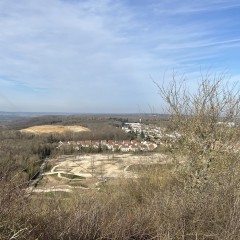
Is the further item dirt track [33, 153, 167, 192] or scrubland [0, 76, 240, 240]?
dirt track [33, 153, 167, 192]

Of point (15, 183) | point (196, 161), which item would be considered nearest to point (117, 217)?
point (15, 183)

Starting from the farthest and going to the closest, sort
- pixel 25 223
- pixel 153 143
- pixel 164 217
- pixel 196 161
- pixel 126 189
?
pixel 153 143
pixel 126 189
pixel 196 161
pixel 164 217
pixel 25 223

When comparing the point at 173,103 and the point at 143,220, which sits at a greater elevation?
the point at 173,103

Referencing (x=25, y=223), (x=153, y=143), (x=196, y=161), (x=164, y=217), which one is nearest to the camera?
(x=25, y=223)

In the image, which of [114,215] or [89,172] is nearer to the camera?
[114,215]

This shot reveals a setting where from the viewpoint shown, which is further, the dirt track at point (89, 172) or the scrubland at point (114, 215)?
the dirt track at point (89, 172)

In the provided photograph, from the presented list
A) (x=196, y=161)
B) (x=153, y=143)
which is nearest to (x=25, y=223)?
(x=196, y=161)

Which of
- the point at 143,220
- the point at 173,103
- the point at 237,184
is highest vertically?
the point at 173,103

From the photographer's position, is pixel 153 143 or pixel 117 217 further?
pixel 153 143

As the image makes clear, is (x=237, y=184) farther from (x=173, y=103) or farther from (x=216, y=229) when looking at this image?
(x=173, y=103)

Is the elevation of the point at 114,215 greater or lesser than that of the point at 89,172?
greater

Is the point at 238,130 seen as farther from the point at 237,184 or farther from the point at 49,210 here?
the point at 49,210
